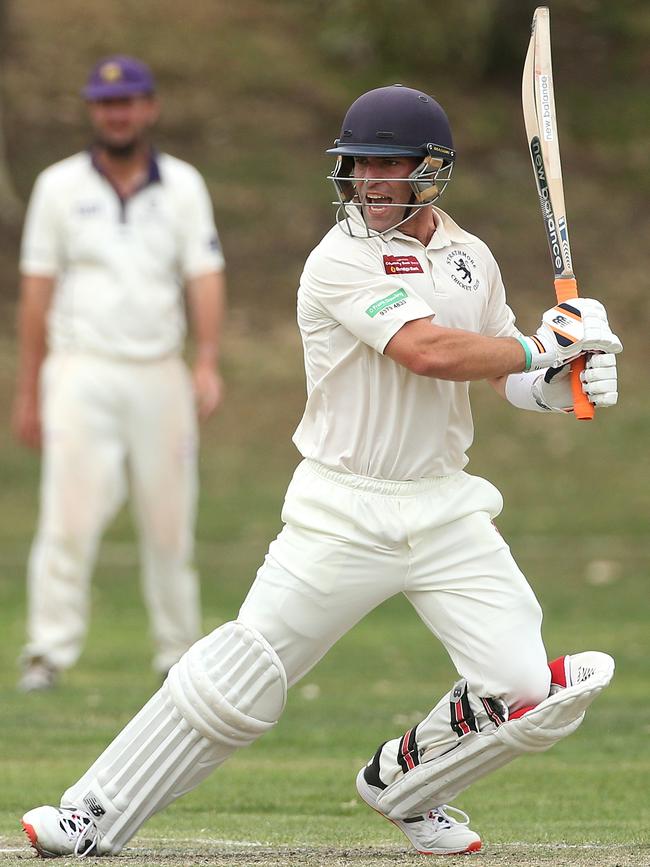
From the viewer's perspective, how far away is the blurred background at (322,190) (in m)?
Result: 13.1

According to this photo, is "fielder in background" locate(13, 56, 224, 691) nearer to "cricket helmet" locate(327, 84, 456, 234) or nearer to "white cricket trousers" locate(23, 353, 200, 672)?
"white cricket trousers" locate(23, 353, 200, 672)

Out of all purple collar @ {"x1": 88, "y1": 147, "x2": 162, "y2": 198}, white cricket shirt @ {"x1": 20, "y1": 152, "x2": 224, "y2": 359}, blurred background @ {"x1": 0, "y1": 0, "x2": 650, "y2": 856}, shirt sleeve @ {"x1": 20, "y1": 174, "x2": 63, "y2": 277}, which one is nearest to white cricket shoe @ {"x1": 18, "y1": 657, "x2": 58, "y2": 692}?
white cricket shirt @ {"x1": 20, "y1": 152, "x2": 224, "y2": 359}

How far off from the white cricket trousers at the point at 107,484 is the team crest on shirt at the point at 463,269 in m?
3.31

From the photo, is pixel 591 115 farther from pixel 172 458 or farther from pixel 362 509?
pixel 362 509

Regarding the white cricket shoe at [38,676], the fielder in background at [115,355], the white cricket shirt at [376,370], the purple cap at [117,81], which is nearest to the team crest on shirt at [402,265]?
the white cricket shirt at [376,370]

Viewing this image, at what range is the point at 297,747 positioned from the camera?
21.6ft

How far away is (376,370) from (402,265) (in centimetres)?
26

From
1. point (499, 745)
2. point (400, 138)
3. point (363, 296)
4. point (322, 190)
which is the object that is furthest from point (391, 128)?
point (322, 190)

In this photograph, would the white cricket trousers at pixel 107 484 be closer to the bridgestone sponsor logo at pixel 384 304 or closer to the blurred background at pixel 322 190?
the blurred background at pixel 322 190

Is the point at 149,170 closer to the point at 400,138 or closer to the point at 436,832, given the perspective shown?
the point at 400,138

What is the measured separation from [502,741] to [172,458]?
3.60 meters

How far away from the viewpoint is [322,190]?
18953 mm

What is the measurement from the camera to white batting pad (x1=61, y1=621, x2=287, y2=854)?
14.4 feet

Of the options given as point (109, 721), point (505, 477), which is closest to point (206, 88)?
point (505, 477)
